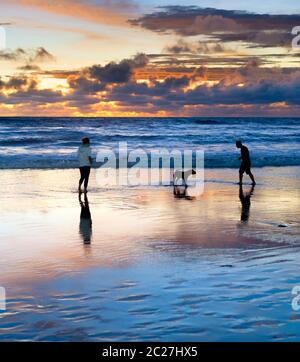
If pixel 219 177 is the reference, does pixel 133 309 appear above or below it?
above

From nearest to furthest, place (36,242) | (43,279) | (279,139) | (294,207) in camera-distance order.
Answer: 1. (43,279)
2. (36,242)
3. (294,207)
4. (279,139)

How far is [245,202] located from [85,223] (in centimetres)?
546

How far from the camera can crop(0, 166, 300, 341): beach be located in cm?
673

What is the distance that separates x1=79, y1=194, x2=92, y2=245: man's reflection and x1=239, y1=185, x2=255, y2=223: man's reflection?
3.41 metres

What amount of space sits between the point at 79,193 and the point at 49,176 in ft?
23.7

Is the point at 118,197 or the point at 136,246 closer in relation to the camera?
the point at 136,246

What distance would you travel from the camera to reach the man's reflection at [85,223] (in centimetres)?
1205

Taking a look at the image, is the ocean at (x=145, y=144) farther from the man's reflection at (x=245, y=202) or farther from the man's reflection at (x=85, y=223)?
the man's reflection at (x=85, y=223)

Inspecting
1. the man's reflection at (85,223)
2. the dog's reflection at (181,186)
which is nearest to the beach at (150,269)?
the man's reflection at (85,223)

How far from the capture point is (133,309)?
23.9ft

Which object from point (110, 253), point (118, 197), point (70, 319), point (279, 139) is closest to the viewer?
point (70, 319)

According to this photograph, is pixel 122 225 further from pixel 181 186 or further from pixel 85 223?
pixel 181 186

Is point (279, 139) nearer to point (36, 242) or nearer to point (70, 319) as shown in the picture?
point (36, 242)
